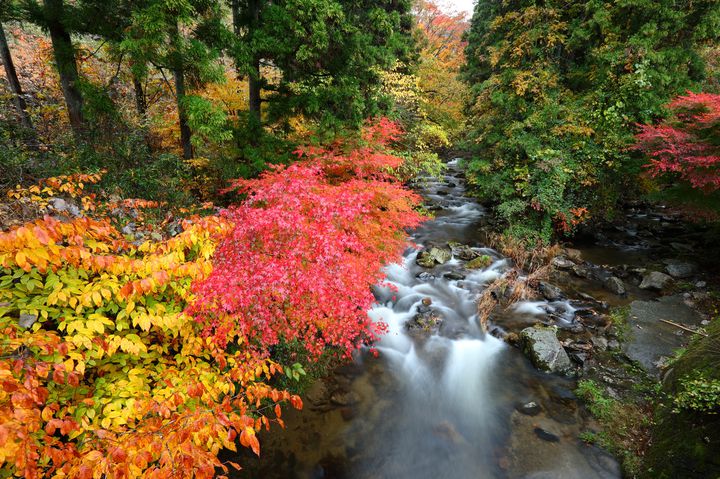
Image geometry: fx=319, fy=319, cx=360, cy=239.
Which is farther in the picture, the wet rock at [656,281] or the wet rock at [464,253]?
the wet rock at [464,253]

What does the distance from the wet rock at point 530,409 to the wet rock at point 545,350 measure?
1.01m

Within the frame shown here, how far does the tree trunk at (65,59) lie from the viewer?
793 cm

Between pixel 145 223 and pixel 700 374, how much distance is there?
918 cm

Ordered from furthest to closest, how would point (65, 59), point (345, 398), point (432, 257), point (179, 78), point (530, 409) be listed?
point (432, 257)
point (65, 59)
point (179, 78)
point (345, 398)
point (530, 409)

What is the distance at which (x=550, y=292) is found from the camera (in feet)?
30.4

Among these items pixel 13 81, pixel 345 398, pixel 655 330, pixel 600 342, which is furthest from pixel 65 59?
pixel 655 330

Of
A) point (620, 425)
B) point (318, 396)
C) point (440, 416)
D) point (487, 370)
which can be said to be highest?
point (620, 425)

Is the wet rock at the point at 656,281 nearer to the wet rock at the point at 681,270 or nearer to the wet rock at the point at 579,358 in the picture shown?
the wet rock at the point at 681,270

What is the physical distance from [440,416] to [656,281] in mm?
8135

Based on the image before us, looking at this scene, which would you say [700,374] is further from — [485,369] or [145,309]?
[145,309]

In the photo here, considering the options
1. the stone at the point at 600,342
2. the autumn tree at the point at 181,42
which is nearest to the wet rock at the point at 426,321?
the stone at the point at 600,342

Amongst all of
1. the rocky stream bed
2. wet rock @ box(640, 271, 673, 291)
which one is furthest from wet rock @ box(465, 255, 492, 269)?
wet rock @ box(640, 271, 673, 291)

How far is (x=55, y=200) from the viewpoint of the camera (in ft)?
16.9

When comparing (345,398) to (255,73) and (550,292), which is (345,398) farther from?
(255,73)
